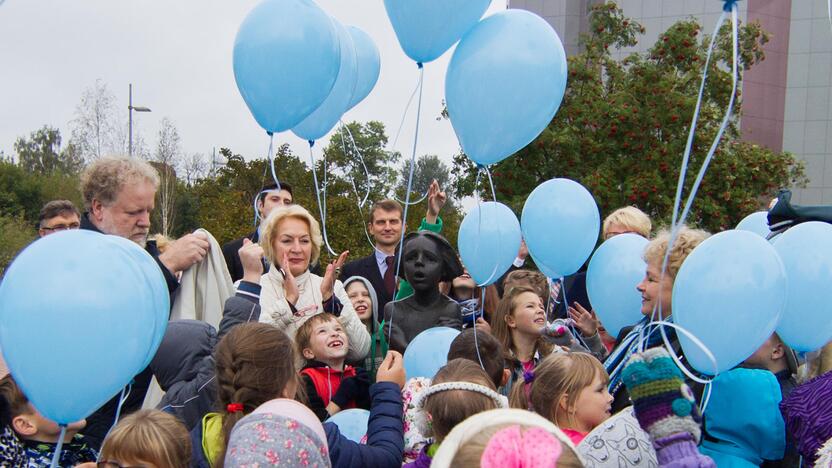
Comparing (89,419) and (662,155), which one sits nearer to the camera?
(89,419)

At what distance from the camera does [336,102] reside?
4.52 m

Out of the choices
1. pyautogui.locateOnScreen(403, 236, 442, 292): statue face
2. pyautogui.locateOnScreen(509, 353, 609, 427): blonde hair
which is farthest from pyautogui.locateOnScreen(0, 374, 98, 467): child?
pyautogui.locateOnScreen(403, 236, 442, 292): statue face

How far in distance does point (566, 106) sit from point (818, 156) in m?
16.6

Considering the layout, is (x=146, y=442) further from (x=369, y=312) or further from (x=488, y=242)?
(x=488, y=242)

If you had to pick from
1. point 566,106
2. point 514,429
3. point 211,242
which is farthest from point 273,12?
point 566,106

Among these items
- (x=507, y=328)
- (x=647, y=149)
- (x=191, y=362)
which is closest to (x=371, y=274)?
(x=507, y=328)

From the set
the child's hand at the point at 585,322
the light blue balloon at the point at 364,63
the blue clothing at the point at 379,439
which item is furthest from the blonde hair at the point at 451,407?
the light blue balloon at the point at 364,63

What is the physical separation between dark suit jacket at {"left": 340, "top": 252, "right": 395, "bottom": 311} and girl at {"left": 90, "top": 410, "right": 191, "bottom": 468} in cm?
282

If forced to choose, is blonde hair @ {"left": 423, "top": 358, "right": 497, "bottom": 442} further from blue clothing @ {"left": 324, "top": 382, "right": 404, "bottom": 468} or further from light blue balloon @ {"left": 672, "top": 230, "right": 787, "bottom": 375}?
light blue balloon @ {"left": 672, "top": 230, "right": 787, "bottom": 375}

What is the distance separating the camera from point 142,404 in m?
3.44

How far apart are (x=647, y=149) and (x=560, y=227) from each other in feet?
34.7

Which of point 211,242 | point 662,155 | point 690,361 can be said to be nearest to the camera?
point 690,361

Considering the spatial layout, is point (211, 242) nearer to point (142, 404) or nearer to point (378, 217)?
point (142, 404)

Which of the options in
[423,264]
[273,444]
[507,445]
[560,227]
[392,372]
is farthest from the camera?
[560,227]
